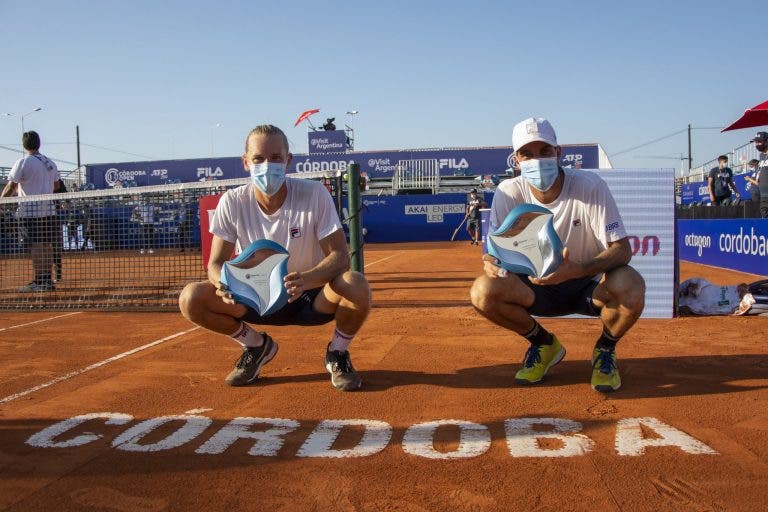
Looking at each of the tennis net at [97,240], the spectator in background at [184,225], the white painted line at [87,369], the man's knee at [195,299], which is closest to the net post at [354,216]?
the tennis net at [97,240]

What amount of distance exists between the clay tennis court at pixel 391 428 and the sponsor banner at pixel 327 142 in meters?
36.6

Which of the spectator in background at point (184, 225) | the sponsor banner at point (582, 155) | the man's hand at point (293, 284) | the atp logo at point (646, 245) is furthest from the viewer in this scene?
the sponsor banner at point (582, 155)

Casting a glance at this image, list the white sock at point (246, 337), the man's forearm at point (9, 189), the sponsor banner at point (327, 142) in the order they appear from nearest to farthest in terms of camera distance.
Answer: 1. the white sock at point (246, 337)
2. the man's forearm at point (9, 189)
3. the sponsor banner at point (327, 142)

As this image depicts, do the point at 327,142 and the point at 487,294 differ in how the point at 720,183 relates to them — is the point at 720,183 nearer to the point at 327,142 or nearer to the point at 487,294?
the point at 487,294

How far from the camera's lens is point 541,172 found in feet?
A: 13.2

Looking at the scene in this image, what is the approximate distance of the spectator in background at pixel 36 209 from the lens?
9.02 metres

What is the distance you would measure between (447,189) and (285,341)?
103ft

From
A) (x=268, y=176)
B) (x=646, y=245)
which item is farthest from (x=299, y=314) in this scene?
(x=646, y=245)

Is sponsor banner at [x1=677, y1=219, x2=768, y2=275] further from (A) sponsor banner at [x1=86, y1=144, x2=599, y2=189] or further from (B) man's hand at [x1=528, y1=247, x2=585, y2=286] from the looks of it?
(A) sponsor banner at [x1=86, y1=144, x2=599, y2=189]

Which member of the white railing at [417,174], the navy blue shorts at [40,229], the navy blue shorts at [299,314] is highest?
the white railing at [417,174]

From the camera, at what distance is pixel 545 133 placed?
397cm

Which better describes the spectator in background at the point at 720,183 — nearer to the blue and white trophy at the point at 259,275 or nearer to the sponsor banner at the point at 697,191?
the sponsor banner at the point at 697,191

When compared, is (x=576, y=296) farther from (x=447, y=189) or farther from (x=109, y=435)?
(x=447, y=189)

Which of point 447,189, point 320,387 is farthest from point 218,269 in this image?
point 447,189
